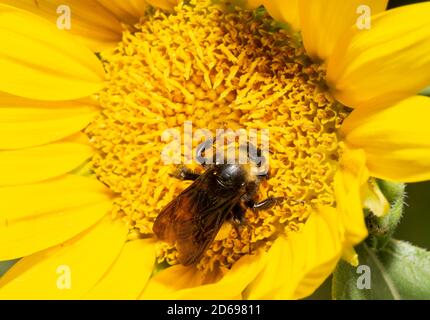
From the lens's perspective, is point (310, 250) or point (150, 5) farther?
point (150, 5)

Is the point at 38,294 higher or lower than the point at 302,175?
lower

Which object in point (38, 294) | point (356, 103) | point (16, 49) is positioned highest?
point (16, 49)

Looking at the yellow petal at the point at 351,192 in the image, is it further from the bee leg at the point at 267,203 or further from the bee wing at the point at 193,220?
the bee wing at the point at 193,220

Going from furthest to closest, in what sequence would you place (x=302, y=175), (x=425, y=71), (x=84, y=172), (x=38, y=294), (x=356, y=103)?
1. (x=84, y=172)
2. (x=38, y=294)
3. (x=302, y=175)
4. (x=356, y=103)
5. (x=425, y=71)

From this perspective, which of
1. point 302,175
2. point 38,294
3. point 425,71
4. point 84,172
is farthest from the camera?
point 84,172

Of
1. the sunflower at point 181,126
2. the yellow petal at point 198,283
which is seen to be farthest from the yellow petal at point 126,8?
the yellow petal at point 198,283

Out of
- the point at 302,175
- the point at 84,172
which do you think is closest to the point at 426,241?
the point at 302,175

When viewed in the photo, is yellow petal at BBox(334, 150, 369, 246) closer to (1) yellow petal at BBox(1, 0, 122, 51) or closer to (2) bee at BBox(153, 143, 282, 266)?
(2) bee at BBox(153, 143, 282, 266)

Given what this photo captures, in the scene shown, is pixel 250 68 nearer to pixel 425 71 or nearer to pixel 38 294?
pixel 425 71
